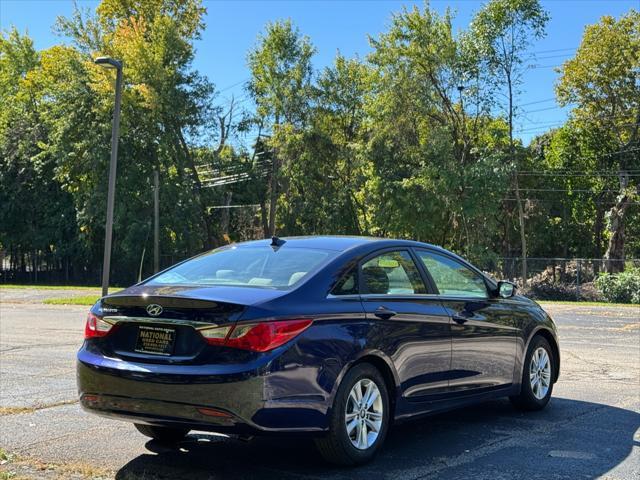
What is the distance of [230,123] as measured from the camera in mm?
49594

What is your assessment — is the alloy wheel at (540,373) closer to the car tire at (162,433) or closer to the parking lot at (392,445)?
the parking lot at (392,445)

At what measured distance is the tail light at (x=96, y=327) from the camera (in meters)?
5.17

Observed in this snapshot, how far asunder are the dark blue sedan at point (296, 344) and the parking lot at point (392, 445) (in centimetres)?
31

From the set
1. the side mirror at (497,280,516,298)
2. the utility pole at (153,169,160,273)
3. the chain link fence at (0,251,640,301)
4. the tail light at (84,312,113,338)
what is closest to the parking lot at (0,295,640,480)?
the tail light at (84,312,113,338)

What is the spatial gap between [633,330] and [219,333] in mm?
14052

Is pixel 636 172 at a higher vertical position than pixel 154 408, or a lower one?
higher

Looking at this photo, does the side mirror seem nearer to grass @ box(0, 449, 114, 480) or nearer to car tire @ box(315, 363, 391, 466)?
car tire @ box(315, 363, 391, 466)

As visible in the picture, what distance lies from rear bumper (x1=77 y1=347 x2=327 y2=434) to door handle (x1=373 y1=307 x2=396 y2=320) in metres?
0.86

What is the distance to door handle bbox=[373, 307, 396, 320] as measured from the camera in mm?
5340

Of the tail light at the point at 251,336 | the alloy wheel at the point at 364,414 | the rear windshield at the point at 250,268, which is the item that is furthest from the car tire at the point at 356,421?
the rear windshield at the point at 250,268

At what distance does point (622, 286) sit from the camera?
3431 cm

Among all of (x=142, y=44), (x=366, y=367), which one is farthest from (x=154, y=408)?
(x=142, y=44)

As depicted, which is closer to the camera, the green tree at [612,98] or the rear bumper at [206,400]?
the rear bumper at [206,400]

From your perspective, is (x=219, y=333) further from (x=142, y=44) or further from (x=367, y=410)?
(x=142, y=44)
